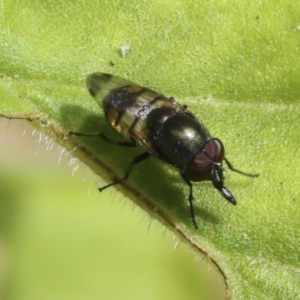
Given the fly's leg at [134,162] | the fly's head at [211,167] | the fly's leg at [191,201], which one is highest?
the fly's head at [211,167]

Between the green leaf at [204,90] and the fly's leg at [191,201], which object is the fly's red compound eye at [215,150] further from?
the fly's leg at [191,201]

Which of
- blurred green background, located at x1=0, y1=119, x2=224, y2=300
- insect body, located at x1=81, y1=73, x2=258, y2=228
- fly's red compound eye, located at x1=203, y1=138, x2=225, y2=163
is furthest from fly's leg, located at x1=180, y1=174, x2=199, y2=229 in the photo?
blurred green background, located at x1=0, y1=119, x2=224, y2=300

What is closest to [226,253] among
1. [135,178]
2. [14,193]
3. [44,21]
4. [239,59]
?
[135,178]

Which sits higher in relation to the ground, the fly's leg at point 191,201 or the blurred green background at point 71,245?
the fly's leg at point 191,201

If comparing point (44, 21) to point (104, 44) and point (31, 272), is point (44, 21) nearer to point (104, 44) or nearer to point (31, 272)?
point (104, 44)

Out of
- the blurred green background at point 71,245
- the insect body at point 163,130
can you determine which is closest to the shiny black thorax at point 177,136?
the insect body at point 163,130

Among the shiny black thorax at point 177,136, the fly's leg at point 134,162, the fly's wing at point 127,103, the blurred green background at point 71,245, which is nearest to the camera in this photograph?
the fly's leg at point 134,162

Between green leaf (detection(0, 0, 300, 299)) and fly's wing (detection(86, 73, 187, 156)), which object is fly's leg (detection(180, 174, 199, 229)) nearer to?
green leaf (detection(0, 0, 300, 299))

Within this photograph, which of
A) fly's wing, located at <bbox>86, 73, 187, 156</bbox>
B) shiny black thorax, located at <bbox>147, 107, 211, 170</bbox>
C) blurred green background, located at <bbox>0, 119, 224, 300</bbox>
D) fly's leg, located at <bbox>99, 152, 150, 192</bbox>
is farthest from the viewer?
blurred green background, located at <bbox>0, 119, 224, 300</bbox>
